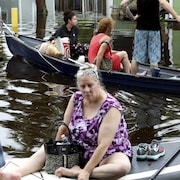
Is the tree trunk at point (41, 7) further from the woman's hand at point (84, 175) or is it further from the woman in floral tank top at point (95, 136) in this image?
the woman's hand at point (84, 175)

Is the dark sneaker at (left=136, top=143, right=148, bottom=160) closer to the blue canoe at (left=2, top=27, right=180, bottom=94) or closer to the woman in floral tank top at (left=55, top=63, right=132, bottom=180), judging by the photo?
the woman in floral tank top at (left=55, top=63, right=132, bottom=180)

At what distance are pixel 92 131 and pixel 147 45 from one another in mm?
4719

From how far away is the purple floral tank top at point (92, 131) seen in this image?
414 centimetres

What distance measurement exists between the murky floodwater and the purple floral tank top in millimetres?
1496

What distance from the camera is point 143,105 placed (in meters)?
7.93

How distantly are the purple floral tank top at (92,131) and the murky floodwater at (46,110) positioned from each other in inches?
58.9

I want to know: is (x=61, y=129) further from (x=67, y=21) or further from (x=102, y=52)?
(x=67, y=21)

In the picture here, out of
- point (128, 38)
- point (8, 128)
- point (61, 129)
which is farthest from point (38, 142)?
point (128, 38)

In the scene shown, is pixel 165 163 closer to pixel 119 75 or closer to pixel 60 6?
pixel 119 75

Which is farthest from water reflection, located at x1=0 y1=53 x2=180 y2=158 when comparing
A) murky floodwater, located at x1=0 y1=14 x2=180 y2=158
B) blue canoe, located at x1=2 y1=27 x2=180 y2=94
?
blue canoe, located at x1=2 y1=27 x2=180 y2=94

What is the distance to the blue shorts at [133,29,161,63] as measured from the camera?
8.59 meters

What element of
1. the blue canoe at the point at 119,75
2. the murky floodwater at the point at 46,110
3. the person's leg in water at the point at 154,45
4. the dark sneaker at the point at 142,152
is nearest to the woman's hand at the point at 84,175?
the dark sneaker at the point at 142,152

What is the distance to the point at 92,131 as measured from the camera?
4.15m

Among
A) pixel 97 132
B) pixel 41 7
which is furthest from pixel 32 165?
pixel 41 7
